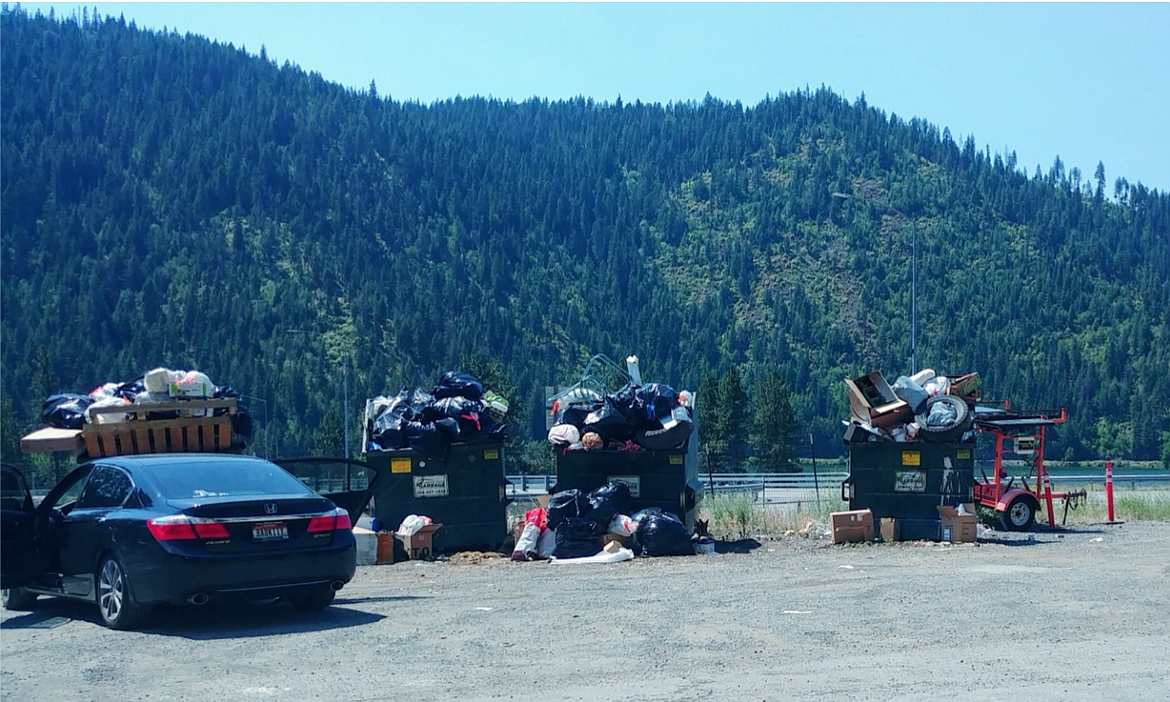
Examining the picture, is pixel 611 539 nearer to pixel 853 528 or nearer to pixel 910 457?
pixel 853 528

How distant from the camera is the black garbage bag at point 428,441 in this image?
1584 cm

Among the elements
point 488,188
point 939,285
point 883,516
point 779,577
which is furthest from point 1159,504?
point 488,188

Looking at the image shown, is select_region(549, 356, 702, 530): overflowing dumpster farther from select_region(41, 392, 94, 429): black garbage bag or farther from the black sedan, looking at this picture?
the black sedan

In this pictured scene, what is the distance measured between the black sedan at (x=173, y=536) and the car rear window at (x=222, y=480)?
0.01 m

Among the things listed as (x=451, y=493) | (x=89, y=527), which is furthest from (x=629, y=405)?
(x=89, y=527)

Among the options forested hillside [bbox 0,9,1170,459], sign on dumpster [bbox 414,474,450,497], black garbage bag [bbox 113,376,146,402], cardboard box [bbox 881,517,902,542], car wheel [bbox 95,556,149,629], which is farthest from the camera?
forested hillside [bbox 0,9,1170,459]

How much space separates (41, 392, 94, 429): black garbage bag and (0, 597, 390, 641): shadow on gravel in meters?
2.84

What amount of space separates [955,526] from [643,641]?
9.57 m

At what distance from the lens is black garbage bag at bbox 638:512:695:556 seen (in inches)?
606

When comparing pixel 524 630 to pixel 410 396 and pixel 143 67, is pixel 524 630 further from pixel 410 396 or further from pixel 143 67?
pixel 143 67

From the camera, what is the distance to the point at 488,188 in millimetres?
184625

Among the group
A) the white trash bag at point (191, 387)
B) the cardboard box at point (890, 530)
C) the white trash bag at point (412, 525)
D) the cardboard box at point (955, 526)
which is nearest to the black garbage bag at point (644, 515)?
the white trash bag at point (412, 525)

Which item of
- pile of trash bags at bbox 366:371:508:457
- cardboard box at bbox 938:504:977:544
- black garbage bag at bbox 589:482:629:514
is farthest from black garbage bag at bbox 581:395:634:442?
cardboard box at bbox 938:504:977:544

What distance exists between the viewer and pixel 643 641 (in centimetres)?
871
